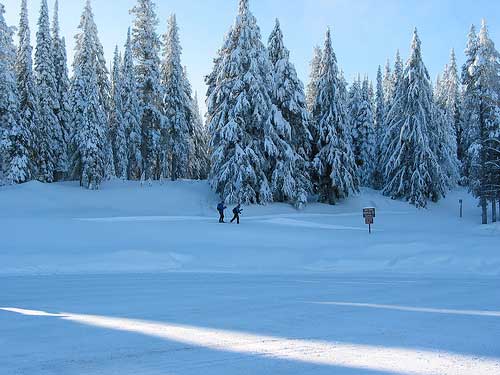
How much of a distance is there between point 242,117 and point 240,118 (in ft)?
1.49

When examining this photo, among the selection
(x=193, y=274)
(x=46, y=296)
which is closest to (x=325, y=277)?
(x=193, y=274)

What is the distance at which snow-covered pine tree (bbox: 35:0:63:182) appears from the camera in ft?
128

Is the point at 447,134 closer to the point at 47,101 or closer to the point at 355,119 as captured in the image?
the point at 355,119

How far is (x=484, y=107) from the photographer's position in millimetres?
29844

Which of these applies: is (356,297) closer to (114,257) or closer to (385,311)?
(385,311)

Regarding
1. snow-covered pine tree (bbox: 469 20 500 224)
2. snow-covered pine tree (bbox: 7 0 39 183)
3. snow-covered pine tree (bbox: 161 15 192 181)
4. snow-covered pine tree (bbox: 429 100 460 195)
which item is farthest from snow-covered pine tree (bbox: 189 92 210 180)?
snow-covered pine tree (bbox: 469 20 500 224)

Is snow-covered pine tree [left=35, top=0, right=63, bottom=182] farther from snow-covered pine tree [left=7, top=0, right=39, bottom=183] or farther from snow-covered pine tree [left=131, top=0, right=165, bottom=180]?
snow-covered pine tree [left=131, top=0, right=165, bottom=180]

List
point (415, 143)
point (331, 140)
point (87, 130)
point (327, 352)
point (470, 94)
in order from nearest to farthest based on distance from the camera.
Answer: point (327, 352) < point (470, 94) < point (87, 130) < point (331, 140) < point (415, 143)

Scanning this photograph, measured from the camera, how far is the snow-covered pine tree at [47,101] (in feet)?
128

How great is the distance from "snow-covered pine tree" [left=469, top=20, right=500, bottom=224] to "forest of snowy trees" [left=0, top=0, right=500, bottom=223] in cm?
9

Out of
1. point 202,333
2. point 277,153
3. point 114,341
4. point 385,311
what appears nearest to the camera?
point 114,341

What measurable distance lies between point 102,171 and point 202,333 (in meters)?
31.9

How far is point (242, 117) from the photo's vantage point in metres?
31.2

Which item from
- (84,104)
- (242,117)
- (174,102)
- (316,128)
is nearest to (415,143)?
Result: (316,128)
